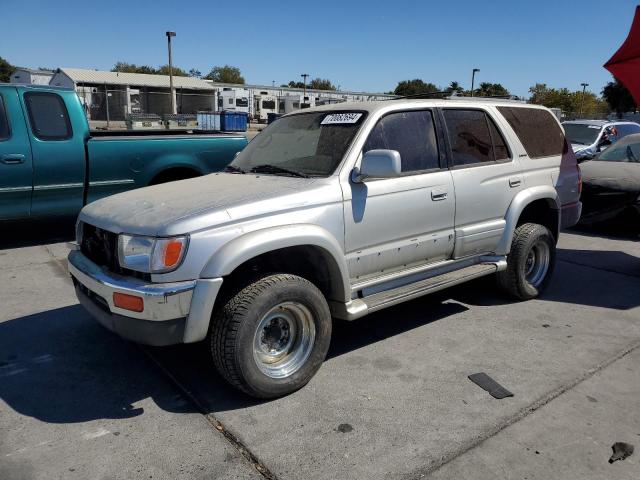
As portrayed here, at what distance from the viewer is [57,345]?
13.3 ft

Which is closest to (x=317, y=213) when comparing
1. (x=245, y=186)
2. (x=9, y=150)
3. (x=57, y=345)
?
(x=245, y=186)

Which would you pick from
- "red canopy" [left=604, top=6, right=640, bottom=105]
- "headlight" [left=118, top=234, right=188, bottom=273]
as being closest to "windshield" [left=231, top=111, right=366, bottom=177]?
"headlight" [left=118, top=234, right=188, bottom=273]

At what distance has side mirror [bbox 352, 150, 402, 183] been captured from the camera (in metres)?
3.43

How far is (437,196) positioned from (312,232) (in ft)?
4.15

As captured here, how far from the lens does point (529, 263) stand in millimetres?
5203

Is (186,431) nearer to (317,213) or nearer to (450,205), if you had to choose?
(317,213)

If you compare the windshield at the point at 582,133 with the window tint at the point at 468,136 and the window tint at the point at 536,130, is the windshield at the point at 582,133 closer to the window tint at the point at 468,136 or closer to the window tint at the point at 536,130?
the window tint at the point at 536,130

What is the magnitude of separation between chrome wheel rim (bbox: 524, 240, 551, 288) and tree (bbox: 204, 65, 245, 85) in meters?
104

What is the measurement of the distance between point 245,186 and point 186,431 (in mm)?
1601

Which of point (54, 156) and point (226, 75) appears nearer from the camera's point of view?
point (54, 156)

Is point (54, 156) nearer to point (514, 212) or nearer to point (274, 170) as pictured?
point (274, 170)

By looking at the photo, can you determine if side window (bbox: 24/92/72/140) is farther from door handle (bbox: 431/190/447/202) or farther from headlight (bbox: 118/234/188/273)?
door handle (bbox: 431/190/447/202)

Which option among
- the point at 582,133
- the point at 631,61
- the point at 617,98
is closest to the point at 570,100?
the point at 617,98

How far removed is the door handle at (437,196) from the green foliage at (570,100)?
61.4 m
